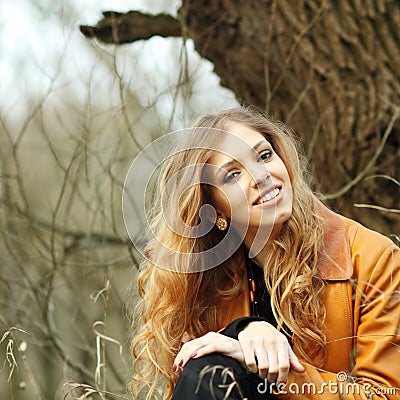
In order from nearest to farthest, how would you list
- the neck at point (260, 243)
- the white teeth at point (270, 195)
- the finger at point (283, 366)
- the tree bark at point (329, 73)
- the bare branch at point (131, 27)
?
the finger at point (283, 366)
the white teeth at point (270, 195)
the neck at point (260, 243)
the tree bark at point (329, 73)
the bare branch at point (131, 27)

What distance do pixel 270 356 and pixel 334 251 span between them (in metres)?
0.45

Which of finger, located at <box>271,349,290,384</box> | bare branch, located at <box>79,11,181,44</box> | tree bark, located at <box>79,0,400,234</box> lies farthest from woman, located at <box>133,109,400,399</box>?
bare branch, located at <box>79,11,181,44</box>

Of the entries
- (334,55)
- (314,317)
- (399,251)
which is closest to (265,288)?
(314,317)

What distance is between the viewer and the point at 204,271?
230cm

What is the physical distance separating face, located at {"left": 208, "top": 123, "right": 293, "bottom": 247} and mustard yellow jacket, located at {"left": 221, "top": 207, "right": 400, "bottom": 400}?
0.64 ft

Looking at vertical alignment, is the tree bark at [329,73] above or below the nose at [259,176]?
above

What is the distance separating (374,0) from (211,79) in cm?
103

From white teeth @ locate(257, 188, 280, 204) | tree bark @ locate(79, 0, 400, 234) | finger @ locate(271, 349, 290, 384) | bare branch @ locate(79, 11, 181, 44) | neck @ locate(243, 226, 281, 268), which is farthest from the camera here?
bare branch @ locate(79, 11, 181, 44)

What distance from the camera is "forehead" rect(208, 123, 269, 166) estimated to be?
2.10 m

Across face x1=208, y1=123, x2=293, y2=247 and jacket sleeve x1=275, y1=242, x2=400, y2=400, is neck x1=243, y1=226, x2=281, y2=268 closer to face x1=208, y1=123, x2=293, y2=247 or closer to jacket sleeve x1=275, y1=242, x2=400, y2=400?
face x1=208, y1=123, x2=293, y2=247

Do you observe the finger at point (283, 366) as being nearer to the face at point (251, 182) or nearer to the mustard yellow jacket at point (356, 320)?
the mustard yellow jacket at point (356, 320)

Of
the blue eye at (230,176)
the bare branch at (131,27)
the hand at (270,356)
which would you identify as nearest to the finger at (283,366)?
the hand at (270,356)

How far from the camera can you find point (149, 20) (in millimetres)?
3930

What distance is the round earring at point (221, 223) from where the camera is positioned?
2250mm
